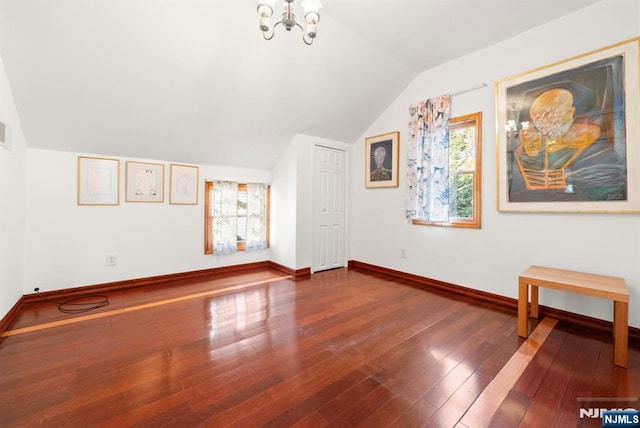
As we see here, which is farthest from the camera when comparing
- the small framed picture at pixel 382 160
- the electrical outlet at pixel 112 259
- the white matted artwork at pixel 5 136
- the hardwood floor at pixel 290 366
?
the small framed picture at pixel 382 160

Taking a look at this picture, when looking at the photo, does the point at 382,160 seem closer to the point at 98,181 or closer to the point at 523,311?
the point at 523,311

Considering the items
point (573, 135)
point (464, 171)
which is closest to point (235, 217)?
point (464, 171)

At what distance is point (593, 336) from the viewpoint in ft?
7.13

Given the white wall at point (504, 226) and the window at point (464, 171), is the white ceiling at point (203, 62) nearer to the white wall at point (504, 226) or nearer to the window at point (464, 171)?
the white wall at point (504, 226)

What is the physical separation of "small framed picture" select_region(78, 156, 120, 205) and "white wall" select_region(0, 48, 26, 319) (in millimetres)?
452

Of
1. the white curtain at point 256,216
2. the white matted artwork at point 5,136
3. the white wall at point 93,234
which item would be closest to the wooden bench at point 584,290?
the white curtain at point 256,216

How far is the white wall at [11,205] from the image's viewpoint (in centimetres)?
216

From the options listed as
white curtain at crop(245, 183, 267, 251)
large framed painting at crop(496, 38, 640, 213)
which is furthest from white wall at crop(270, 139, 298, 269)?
large framed painting at crop(496, 38, 640, 213)

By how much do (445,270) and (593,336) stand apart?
1377mm

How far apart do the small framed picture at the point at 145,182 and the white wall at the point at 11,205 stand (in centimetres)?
90

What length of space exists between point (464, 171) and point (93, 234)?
455 centimetres

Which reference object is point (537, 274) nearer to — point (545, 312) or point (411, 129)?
point (545, 312)

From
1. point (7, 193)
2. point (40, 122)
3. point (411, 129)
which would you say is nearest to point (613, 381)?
point (411, 129)

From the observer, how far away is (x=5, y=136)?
2.16 m
